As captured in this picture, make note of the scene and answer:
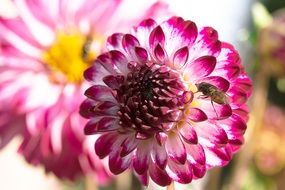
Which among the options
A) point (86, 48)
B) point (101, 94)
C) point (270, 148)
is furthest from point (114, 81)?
point (270, 148)

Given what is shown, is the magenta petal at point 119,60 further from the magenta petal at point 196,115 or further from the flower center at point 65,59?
the flower center at point 65,59

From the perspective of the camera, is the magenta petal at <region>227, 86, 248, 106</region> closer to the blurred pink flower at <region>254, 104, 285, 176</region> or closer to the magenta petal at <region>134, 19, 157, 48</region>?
the magenta petal at <region>134, 19, 157, 48</region>

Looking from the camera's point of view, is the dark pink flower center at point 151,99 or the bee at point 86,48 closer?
the dark pink flower center at point 151,99

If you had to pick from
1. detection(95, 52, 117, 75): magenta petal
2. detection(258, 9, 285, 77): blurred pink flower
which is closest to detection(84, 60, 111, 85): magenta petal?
detection(95, 52, 117, 75): magenta petal

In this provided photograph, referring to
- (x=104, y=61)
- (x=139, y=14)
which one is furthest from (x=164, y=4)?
(x=104, y=61)

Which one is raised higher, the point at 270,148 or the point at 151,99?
the point at 151,99

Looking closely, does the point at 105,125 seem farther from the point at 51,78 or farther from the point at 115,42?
the point at 51,78

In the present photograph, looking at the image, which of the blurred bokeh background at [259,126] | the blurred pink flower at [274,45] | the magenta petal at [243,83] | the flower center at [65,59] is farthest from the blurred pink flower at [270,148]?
the magenta petal at [243,83]
